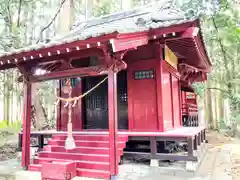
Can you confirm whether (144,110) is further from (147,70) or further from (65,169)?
(65,169)

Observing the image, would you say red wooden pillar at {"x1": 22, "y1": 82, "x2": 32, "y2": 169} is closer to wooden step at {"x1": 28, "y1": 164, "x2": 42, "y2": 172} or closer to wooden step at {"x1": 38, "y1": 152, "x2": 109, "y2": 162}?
wooden step at {"x1": 28, "y1": 164, "x2": 42, "y2": 172}

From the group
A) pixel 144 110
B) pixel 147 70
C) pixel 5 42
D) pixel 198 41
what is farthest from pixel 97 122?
pixel 5 42

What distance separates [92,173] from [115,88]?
1.86 meters

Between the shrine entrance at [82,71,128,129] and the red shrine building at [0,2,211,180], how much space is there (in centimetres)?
3

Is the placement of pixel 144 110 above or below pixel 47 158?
above

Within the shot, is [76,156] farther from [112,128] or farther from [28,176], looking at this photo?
[112,128]

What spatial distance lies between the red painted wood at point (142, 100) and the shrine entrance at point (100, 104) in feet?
1.40

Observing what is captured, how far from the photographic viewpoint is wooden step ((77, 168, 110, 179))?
4.90 meters

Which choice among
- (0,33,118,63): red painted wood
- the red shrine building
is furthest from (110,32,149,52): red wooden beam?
(0,33,118,63): red painted wood

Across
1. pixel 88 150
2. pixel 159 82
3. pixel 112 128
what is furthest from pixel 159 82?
pixel 88 150

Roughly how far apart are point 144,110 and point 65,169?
2.63m

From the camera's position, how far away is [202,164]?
6.55 m

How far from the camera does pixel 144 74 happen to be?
6516 mm

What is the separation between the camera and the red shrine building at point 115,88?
483 cm
